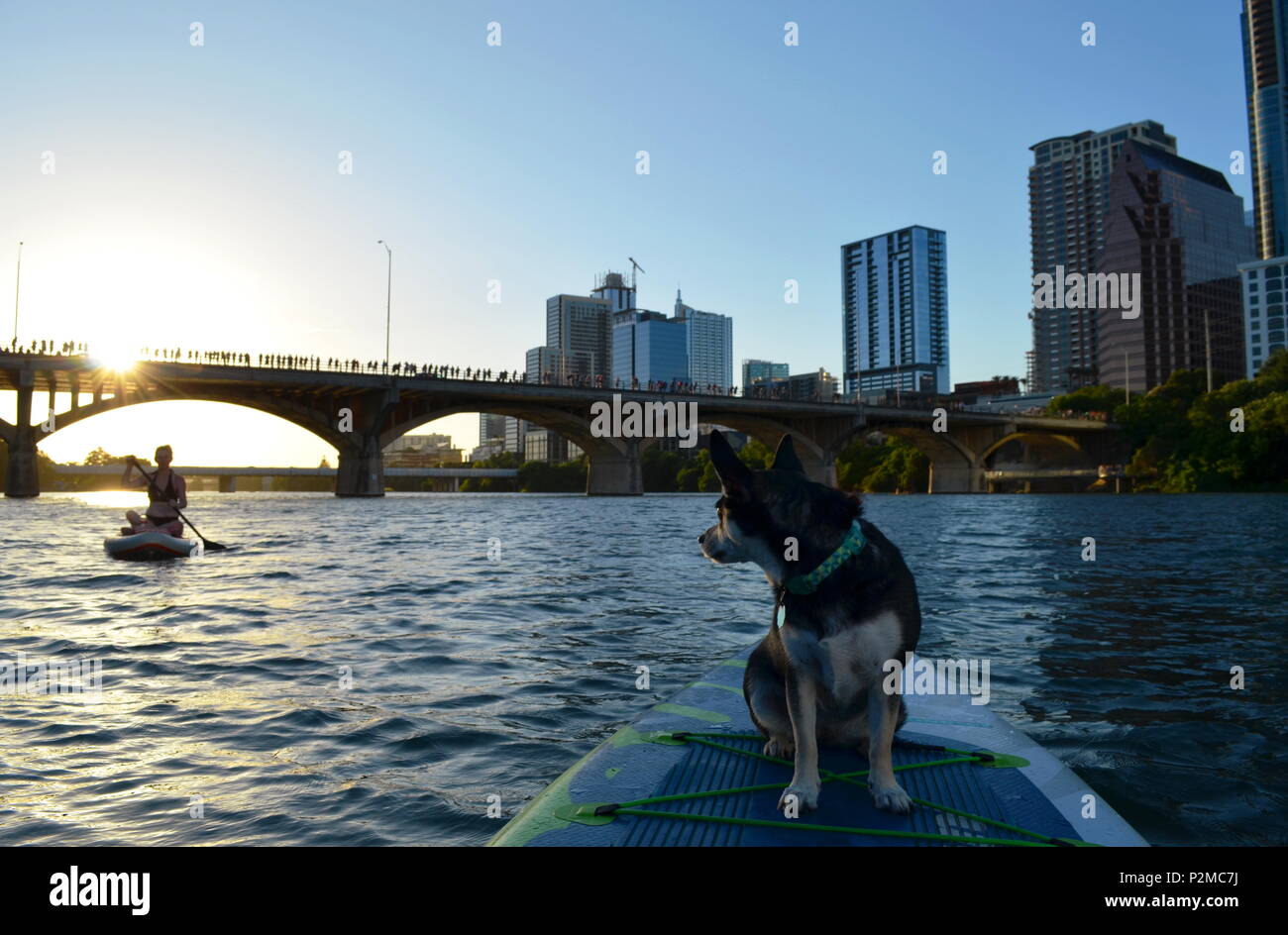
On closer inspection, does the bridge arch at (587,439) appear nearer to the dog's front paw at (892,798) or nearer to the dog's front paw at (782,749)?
the dog's front paw at (782,749)

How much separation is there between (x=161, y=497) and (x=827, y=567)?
2126cm

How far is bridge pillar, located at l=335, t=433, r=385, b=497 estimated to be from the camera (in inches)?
2613

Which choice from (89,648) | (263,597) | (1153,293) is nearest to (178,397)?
(263,597)

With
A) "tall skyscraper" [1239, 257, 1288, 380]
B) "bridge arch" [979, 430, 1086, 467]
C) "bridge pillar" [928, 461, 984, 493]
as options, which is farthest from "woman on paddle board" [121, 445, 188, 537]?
"tall skyscraper" [1239, 257, 1288, 380]

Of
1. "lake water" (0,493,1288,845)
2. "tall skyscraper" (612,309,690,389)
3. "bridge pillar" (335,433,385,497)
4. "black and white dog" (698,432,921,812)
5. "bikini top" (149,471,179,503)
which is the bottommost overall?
"lake water" (0,493,1288,845)

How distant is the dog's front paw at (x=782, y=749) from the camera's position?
13.9 ft

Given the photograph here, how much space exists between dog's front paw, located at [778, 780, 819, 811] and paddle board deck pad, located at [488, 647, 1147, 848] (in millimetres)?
31

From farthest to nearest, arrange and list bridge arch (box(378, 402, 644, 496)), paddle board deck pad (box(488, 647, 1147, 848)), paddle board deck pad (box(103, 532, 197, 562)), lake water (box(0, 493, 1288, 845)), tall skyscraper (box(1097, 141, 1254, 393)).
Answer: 1. tall skyscraper (box(1097, 141, 1254, 393))
2. bridge arch (box(378, 402, 644, 496))
3. paddle board deck pad (box(103, 532, 197, 562))
4. lake water (box(0, 493, 1288, 845))
5. paddle board deck pad (box(488, 647, 1147, 848))

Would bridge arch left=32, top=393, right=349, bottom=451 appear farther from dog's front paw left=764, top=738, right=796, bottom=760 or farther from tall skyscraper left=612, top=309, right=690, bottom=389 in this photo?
tall skyscraper left=612, top=309, right=690, bottom=389

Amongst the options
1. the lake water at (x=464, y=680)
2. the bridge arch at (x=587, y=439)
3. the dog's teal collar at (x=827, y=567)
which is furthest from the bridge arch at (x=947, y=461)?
the dog's teal collar at (x=827, y=567)

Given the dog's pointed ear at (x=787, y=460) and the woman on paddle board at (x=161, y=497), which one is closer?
the dog's pointed ear at (x=787, y=460)

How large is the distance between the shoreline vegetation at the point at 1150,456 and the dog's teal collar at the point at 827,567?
1445 inches
